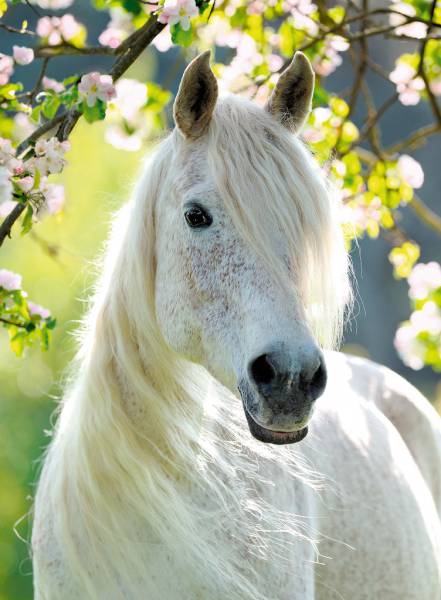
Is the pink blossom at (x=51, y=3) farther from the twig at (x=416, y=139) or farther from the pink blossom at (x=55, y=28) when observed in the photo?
the twig at (x=416, y=139)

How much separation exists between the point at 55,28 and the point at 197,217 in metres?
1.99

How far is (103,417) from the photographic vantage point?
86.8 inches

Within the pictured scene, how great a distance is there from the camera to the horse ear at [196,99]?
2102 millimetres

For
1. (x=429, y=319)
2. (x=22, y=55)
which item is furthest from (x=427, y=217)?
(x=22, y=55)

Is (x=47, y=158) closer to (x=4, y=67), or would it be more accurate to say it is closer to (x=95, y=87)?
(x=95, y=87)

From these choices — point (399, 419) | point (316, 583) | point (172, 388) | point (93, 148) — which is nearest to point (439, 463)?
point (399, 419)

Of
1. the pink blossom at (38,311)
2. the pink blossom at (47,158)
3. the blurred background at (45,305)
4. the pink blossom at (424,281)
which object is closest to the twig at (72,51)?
the pink blossom at (47,158)

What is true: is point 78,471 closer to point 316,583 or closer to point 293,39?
point 316,583

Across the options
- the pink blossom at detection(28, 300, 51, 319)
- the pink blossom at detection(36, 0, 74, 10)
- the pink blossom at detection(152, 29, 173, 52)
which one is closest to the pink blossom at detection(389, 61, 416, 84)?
the pink blossom at detection(152, 29, 173, 52)

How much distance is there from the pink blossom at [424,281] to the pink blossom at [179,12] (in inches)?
76.4

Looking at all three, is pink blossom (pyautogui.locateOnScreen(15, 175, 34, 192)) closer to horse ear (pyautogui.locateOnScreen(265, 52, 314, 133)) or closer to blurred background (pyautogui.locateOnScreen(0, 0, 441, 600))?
horse ear (pyautogui.locateOnScreen(265, 52, 314, 133))

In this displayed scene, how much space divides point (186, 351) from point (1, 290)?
74 cm

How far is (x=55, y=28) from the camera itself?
3.68m

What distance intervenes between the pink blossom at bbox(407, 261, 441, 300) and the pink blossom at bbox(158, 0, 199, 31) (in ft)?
6.36
